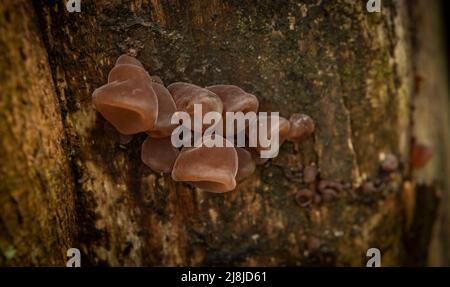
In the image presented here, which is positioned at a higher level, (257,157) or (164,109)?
(164,109)

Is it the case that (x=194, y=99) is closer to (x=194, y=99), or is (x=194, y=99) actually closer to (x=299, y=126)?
(x=194, y=99)

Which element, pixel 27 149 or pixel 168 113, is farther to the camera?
pixel 168 113

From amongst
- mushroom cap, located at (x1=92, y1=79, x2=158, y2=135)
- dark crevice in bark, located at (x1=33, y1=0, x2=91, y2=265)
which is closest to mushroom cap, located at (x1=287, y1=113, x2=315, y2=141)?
mushroom cap, located at (x1=92, y1=79, x2=158, y2=135)

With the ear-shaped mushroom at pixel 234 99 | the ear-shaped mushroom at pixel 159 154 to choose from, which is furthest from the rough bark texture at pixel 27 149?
the ear-shaped mushroom at pixel 234 99

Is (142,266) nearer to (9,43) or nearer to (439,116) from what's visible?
(9,43)

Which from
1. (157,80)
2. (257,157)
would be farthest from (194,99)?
(257,157)

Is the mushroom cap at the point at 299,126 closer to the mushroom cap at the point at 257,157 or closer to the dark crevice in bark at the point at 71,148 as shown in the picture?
the mushroom cap at the point at 257,157
